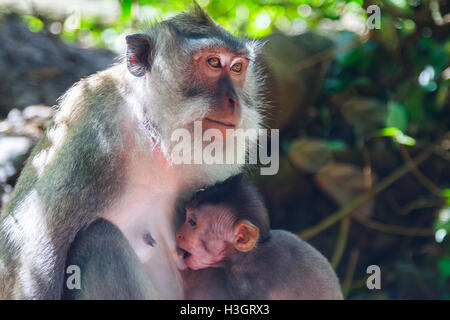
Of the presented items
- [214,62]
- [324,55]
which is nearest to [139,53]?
[214,62]

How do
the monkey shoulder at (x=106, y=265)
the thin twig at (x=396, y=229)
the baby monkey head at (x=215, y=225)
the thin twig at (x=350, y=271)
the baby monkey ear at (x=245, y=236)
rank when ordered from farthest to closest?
the thin twig at (x=396, y=229) → the thin twig at (x=350, y=271) → the baby monkey head at (x=215, y=225) → the baby monkey ear at (x=245, y=236) → the monkey shoulder at (x=106, y=265)

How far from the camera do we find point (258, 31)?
6.97 m

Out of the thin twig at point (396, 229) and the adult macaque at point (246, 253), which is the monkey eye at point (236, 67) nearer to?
the adult macaque at point (246, 253)

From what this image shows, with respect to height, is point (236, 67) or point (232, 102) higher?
point (236, 67)

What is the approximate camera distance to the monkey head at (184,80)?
311 cm

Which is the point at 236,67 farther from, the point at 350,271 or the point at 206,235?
the point at 350,271

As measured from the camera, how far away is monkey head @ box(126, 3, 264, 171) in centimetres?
311

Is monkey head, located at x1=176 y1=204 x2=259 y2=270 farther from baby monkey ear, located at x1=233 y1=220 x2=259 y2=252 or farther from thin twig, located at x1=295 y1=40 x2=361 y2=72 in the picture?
thin twig, located at x1=295 y1=40 x2=361 y2=72

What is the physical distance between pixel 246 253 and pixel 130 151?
3.25 ft

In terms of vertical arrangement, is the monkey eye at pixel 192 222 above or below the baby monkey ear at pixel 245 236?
above

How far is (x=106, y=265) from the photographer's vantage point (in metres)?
2.85

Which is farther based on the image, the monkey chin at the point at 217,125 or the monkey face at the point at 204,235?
the monkey face at the point at 204,235

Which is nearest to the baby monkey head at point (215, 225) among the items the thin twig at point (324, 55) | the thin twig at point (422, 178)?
the thin twig at point (422, 178)

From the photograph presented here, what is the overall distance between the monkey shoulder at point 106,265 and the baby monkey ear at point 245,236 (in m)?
0.66
